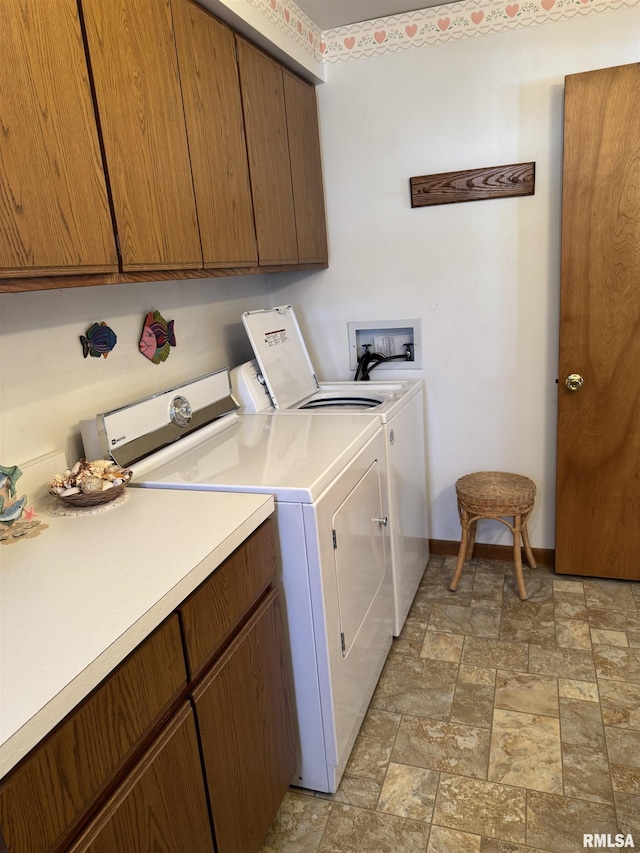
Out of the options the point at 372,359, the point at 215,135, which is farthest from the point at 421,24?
the point at 372,359

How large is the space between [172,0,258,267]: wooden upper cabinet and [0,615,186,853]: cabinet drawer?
1.16 metres

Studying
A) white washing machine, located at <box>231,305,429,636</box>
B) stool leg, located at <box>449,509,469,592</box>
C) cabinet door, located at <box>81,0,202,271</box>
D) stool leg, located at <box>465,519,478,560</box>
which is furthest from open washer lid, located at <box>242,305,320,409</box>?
stool leg, located at <box>465,519,478,560</box>

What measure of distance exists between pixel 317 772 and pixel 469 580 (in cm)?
130

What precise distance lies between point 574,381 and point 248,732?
187 cm

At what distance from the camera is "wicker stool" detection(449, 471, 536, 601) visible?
2453mm

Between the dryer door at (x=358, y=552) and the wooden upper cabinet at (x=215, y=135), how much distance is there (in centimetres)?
83

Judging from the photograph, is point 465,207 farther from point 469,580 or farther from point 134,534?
point 134,534

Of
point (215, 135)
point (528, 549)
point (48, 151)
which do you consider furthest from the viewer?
point (528, 549)

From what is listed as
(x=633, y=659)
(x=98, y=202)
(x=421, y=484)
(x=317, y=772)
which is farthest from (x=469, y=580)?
(x=98, y=202)

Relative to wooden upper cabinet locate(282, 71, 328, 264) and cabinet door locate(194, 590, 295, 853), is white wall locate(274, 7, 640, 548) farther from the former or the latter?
cabinet door locate(194, 590, 295, 853)

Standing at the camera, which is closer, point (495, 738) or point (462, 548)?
point (495, 738)

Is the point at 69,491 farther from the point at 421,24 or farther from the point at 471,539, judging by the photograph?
the point at 421,24

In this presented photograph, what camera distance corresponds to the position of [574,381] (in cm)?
244

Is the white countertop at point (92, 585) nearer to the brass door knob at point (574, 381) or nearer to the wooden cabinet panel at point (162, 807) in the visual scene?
the wooden cabinet panel at point (162, 807)
